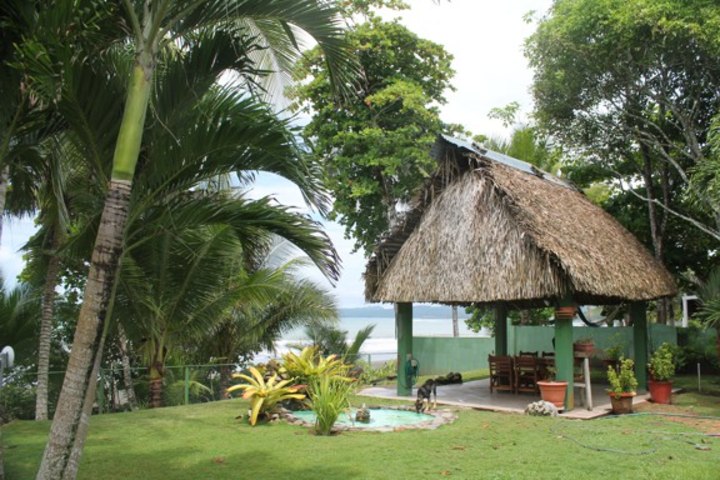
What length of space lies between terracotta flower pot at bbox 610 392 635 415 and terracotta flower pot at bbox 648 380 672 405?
1.50m

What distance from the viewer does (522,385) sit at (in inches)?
482

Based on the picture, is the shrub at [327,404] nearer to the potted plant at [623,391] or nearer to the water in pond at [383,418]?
the water in pond at [383,418]

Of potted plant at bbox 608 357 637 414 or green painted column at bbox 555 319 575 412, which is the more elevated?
green painted column at bbox 555 319 575 412

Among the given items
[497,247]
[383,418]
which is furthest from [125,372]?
[497,247]

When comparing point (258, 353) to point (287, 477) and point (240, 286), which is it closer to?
point (240, 286)

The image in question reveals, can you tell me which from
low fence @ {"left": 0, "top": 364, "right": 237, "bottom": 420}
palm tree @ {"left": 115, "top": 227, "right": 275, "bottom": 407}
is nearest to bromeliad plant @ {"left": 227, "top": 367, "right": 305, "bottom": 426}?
palm tree @ {"left": 115, "top": 227, "right": 275, "bottom": 407}

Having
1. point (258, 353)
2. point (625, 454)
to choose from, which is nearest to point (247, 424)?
point (625, 454)

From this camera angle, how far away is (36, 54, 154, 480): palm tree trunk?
3.87 meters

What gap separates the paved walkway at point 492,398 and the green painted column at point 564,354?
52 centimetres

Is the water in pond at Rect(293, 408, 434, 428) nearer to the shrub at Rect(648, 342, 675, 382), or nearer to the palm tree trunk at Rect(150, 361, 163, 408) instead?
the palm tree trunk at Rect(150, 361, 163, 408)

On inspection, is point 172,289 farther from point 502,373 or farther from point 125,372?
point 502,373

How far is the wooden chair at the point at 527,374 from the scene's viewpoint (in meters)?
11.7

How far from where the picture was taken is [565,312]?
1020 centimetres

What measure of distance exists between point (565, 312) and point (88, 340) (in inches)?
317
